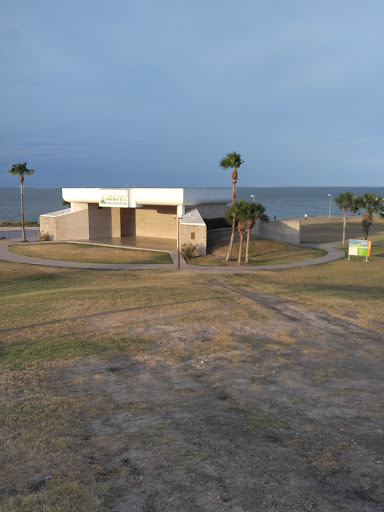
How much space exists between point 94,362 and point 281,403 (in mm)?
5582

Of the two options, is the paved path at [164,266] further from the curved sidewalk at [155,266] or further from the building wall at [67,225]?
the building wall at [67,225]

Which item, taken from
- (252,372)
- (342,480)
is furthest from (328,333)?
(342,480)

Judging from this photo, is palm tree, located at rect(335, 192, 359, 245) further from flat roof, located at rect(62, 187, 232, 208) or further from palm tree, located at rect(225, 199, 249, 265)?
palm tree, located at rect(225, 199, 249, 265)

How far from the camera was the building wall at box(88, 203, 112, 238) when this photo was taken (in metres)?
52.5

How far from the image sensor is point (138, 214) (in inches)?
2179

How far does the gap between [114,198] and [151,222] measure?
7.99m

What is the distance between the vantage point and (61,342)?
563 inches

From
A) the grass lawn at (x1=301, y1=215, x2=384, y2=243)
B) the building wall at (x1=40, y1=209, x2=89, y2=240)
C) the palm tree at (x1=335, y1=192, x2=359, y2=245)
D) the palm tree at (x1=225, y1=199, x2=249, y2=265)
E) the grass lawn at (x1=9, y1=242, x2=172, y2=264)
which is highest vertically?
the palm tree at (x1=335, y1=192, x2=359, y2=245)

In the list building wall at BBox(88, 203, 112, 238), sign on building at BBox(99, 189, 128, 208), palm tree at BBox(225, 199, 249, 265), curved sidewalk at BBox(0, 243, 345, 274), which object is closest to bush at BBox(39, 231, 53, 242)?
building wall at BBox(88, 203, 112, 238)

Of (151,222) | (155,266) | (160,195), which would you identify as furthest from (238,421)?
(151,222)

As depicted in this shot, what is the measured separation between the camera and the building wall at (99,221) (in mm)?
52469

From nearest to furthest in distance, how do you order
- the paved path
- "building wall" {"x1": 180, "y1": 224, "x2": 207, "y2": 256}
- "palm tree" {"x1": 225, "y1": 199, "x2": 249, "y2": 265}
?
the paved path
"palm tree" {"x1": 225, "y1": 199, "x2": 249, "y2": 265}
"building wall" {"x1": 180, "y1": 224, "x2": 207, "y2": 256}

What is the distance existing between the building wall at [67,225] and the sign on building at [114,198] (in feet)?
14.4

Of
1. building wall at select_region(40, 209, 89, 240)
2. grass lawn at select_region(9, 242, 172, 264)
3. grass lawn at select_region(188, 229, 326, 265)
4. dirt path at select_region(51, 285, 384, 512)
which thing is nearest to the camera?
dirt path at select_region(51, 285, 384, 512)
